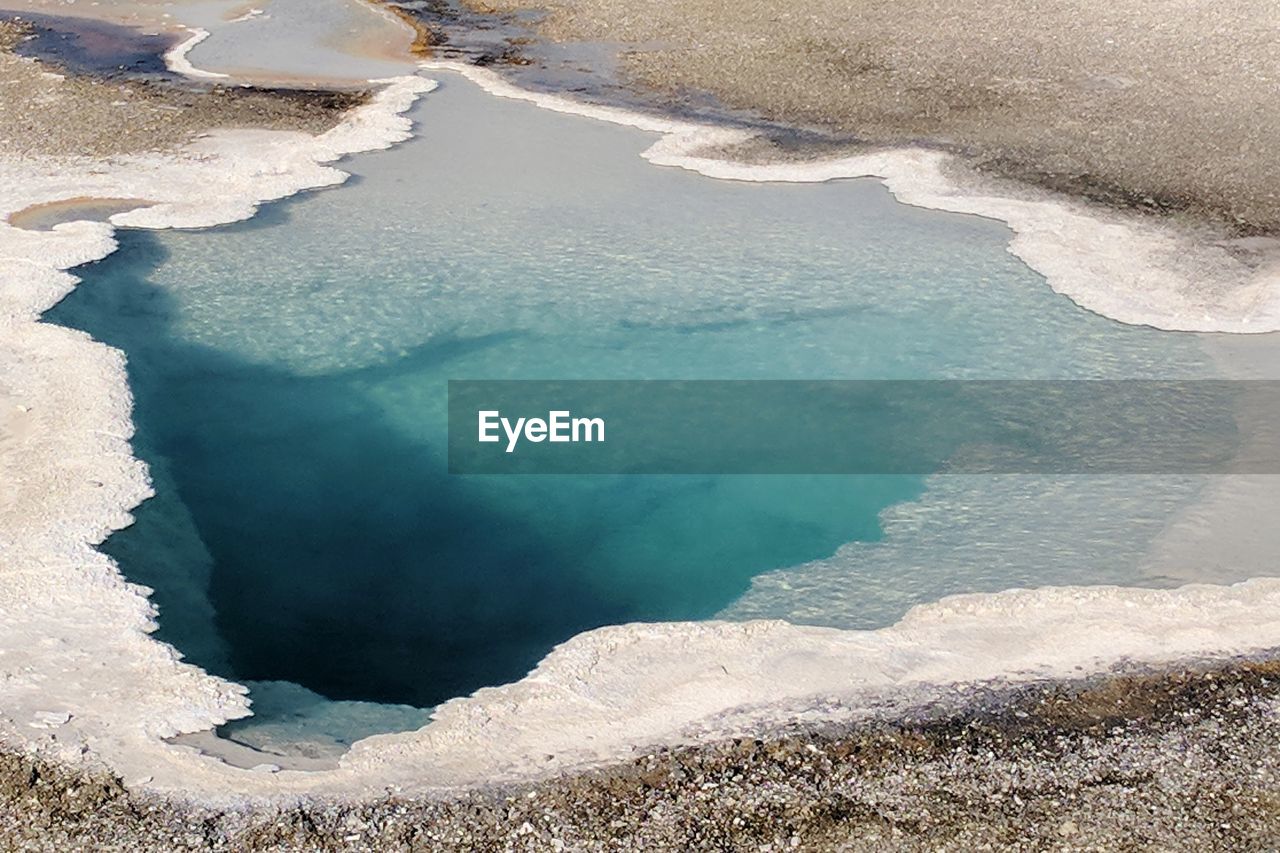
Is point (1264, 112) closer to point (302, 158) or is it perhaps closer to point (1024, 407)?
point (1024, 407)

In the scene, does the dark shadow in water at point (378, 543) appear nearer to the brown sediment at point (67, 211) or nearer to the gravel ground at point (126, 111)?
the brown sediment at point (67, 211)

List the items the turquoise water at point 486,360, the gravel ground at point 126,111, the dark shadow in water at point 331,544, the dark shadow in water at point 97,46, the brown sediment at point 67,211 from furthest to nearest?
the dark shadow in water at point 97,46, the gravel ground at point 126,111, the brown sediment at point 67,211, the turquoise water at point 486,360, the dark shadow in water at point 331,544

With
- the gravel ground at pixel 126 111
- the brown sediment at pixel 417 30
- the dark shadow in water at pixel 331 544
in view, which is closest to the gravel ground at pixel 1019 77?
the brown sediment at pixel 417 30

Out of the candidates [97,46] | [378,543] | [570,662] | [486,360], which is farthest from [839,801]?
[97,46]

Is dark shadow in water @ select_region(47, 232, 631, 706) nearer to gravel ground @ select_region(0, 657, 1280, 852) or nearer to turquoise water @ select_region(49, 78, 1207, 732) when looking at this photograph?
turquoise water @ select_region(49, 78, 1207, 732)
